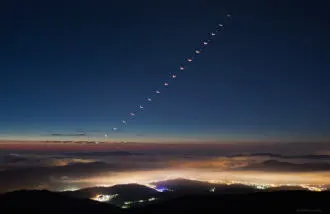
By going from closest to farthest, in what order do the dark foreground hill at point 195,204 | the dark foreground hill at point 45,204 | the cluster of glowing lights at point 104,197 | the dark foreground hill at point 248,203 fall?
the dark foreground hill at point 248,203
the dark foreground hill at point 195,204
the dark foreground hill at point 45,204
the cluster of glowing lights at point 104,197

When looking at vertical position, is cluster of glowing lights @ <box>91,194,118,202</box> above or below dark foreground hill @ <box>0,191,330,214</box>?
below

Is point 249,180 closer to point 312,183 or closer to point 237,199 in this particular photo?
point 312,183

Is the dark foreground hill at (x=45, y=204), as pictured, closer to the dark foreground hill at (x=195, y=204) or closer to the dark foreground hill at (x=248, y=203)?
the dark foreground hill at (x=195, y=204)

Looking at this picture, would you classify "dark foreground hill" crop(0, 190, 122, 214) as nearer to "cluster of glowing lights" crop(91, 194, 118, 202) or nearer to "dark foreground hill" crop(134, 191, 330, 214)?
"dark foreground hill" crop(134, 191, 330, 214)

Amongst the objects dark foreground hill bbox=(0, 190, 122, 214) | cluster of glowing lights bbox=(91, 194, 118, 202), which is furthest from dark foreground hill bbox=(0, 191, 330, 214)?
cluster of glowing lights bbox=(91, 194, 118, 202)

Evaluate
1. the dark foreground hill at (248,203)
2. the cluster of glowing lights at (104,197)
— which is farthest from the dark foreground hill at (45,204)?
the cluster of glowing lights at (104,197)

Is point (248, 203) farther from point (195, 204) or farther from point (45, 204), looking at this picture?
point (45, 204)

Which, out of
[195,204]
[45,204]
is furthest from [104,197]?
[195,204]

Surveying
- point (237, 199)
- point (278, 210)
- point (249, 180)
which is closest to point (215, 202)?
point (237, 199)

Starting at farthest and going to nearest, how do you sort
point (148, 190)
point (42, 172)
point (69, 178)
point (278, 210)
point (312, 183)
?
point (42, 172) < point (69, 178) < point (148, 190) < point (312, 183) < point (278, 210)
